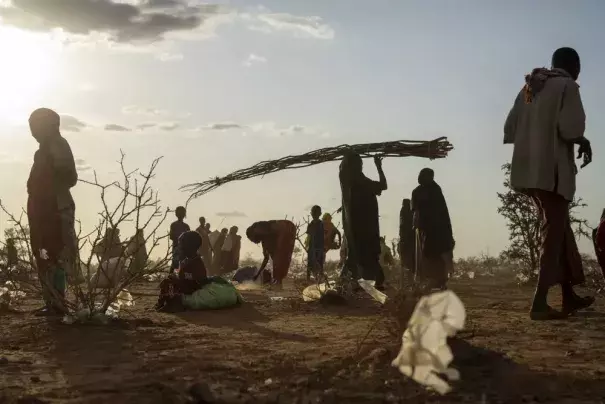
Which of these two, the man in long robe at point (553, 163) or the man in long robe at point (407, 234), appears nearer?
the man in long robe at point (553, 163)

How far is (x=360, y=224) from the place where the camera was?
1023 centimetres

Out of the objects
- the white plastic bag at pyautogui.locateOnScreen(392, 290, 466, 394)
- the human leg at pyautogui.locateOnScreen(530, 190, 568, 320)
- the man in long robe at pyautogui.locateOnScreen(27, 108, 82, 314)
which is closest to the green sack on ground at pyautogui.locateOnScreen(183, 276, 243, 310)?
the man in long robe at pyautogui.locateOnScreen(27, 108, 82, 314)

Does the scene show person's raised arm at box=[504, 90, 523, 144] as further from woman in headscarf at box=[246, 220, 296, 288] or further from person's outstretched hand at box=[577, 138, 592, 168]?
woman in headscarf at box=[246, 220, 296, 288]

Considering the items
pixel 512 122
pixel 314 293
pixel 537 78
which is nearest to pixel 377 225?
pixel 314 293

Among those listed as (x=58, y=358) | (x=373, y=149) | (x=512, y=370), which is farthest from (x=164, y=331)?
(x=373, y=149)

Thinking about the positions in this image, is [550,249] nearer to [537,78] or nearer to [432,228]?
[537,78]

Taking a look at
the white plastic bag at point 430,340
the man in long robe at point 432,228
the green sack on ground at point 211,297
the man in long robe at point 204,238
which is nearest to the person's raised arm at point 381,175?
the man in long robe at point 432,228

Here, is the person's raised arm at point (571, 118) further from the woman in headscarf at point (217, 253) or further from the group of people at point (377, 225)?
the woman in headscarf at point (217, 253)

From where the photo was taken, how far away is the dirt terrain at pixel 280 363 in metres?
3.13

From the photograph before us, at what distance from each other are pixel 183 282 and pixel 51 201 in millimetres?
1850

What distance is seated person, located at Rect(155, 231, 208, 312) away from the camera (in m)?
8.05

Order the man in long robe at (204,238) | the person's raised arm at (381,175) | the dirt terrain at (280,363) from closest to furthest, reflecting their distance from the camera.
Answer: the dirt terrain at (280,363), the person's raised arm at (381,175), the man in long robe at (204,238)

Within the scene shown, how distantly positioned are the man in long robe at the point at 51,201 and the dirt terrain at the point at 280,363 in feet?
2.74

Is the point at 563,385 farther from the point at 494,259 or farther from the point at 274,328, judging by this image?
the point at 494,259
